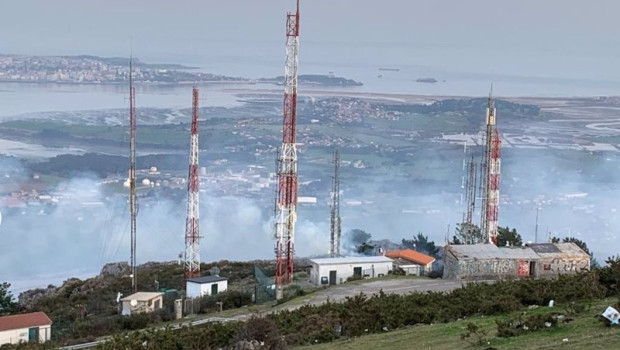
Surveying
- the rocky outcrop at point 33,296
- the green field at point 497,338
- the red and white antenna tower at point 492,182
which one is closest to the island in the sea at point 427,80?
the red and white antenna tower at point 492,182

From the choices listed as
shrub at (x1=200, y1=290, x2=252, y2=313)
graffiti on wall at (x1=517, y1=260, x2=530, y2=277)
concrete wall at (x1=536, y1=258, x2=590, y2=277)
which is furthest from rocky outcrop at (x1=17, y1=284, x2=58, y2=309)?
concrete wall at (x1=536, y1=258, x2=590, y2=277)

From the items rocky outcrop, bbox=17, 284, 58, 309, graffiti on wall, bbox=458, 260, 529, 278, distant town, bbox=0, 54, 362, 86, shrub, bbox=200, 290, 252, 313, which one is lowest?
rocky outcrop, bbox=17, 284, 58, 309

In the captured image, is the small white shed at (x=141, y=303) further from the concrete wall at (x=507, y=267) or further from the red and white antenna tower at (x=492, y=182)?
the red and white antenna tower at (x=492, y=182)

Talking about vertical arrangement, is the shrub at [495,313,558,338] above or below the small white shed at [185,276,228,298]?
above

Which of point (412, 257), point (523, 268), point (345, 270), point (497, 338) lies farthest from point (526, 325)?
point (412, 257)

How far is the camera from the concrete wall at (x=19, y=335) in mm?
15664

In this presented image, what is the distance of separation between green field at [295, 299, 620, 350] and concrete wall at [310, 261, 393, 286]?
848cm

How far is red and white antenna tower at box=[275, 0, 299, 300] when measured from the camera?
1991 cm

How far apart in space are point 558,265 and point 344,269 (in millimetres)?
4485

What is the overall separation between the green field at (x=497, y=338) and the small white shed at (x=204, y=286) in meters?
8.53

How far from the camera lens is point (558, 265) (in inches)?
815

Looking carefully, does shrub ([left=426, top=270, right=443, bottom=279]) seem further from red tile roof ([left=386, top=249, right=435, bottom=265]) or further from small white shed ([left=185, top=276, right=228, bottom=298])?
small white shed ([left=185, top=276, right=228, bottom=298])

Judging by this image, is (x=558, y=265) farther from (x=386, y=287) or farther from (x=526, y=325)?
(x=526, y=325)

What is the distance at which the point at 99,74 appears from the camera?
3971 inches
